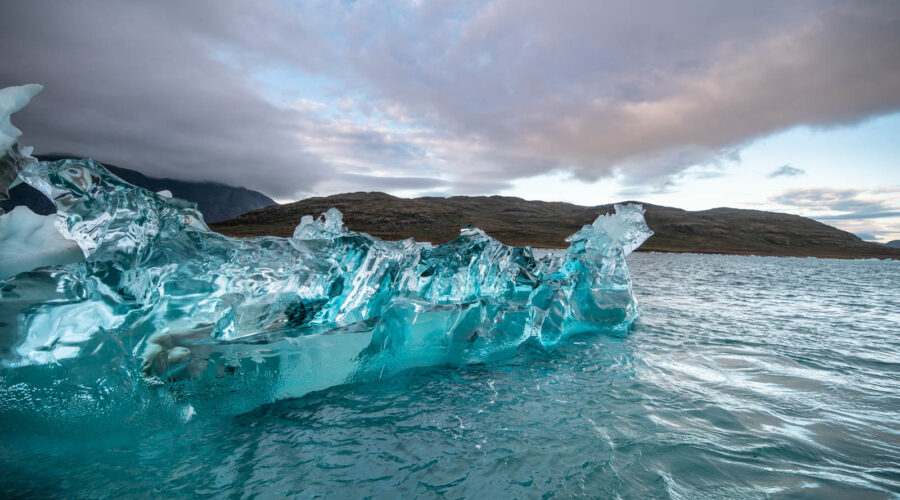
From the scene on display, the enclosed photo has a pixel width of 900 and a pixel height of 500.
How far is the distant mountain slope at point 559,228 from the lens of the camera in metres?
140

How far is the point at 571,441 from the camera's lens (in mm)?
4762

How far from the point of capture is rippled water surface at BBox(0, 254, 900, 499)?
3.83 m

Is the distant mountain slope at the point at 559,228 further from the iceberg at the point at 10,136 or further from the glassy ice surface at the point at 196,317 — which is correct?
the iceberg at the point at 10,136

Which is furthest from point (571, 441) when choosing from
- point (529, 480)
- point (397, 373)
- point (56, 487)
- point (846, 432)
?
point (56, 487)

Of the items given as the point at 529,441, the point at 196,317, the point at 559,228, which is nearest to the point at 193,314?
the point at 196,317

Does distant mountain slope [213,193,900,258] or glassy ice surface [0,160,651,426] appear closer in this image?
glassy ice surface [0,160,651,426]

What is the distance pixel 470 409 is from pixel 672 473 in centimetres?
263

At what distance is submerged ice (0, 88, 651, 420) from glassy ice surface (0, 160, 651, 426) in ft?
0.05

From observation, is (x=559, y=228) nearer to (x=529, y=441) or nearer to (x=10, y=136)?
(x=529, y=441)

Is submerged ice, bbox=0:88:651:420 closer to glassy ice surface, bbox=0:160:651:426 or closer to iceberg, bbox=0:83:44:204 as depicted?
glassy ice surface, bbox=0:160:651:426

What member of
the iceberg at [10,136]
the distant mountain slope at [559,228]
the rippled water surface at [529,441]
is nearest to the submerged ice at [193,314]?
the iceberg at [10,136]

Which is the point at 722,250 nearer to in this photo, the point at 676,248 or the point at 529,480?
the point at 676,248

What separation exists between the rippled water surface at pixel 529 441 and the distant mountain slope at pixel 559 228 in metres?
120

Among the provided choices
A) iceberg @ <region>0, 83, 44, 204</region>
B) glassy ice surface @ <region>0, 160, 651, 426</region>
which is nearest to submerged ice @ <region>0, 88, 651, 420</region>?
glassy ice surface @ <region>0, 160, 651, 426</region>
